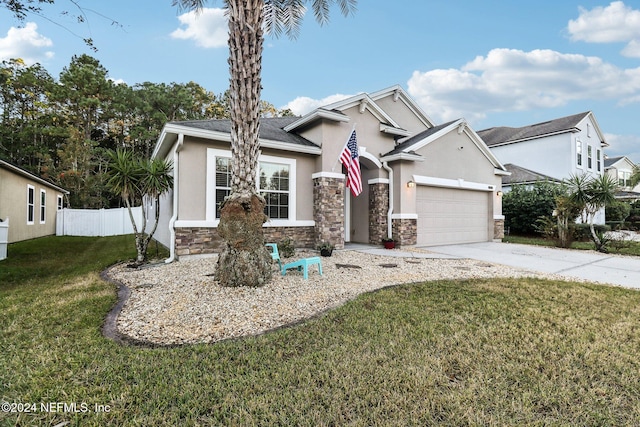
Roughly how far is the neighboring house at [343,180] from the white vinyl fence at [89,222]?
8081 millimetres

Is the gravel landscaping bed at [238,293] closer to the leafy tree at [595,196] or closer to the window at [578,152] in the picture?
the leafy tree at [595,196]

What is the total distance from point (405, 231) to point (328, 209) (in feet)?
10.5

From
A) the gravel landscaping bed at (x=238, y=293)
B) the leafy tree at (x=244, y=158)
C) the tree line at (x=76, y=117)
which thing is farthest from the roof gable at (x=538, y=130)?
the tree line at (x=76, y=117)

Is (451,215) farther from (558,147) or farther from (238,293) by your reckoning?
(558,147)

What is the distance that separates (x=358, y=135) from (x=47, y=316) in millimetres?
9429

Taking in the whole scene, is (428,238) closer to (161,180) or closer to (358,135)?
(358,135)

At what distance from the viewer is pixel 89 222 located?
17.8 m

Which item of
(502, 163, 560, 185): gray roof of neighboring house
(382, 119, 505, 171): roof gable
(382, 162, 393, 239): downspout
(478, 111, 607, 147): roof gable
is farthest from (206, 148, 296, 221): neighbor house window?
(478, 111, 607, 147): roof gable

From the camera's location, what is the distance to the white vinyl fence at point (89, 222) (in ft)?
58.1

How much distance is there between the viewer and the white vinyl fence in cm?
1772

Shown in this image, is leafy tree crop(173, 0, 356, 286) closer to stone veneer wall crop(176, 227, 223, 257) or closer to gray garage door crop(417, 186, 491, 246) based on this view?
stone veneer wall crop(176, 227, 223, 257)

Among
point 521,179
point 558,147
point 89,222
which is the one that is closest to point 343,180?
point 521,179

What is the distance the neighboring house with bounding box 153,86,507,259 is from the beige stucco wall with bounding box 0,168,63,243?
6.10m

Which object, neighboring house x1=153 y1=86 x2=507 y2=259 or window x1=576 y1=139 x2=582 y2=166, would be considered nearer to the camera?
neighboring house x1=153 y1=86 x2=507 y2=259
